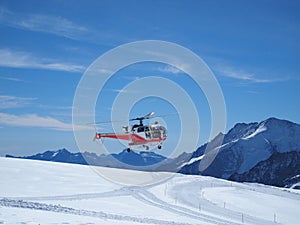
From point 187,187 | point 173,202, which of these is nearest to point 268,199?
point 187,187

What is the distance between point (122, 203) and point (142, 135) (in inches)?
477

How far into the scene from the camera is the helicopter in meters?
32.6

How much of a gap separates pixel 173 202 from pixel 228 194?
1633 centimetres

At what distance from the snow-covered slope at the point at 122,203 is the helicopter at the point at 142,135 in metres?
6.65

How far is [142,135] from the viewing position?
1294 inches

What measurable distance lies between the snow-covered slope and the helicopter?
6.65 metres

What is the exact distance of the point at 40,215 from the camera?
94.9 ft

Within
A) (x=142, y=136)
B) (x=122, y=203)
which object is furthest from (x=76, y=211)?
(x=122, y=203)

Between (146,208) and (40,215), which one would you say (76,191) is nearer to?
(146,208)

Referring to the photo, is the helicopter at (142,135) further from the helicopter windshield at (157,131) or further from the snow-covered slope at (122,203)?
the snow-covered slope at (122,203)

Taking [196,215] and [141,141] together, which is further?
[196,215]

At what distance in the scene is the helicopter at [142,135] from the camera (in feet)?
107

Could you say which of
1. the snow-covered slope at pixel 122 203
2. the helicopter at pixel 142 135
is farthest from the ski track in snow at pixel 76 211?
the helicopter at pixel 142 135

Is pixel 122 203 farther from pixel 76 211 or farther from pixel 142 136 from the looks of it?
pixel 142 136
